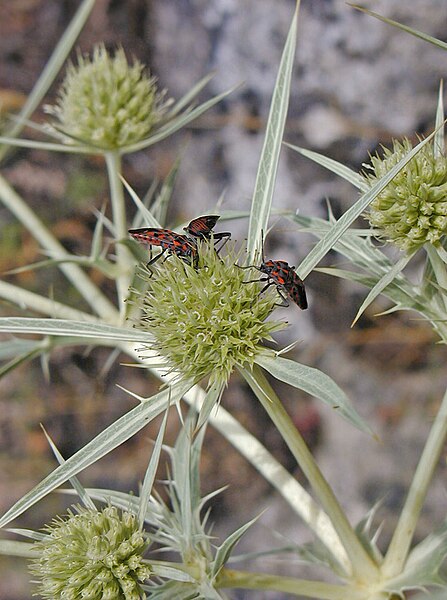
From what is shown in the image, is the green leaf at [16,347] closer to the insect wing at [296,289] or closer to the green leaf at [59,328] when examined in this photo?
the green leaf at [59,328]

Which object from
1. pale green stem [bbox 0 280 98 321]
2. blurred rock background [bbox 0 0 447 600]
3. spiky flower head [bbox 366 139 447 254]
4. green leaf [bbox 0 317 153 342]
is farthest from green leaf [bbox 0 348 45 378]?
blurred rock background [bbox 0 0 447 600]

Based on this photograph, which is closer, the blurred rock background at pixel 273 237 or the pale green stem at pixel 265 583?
the pale green stem at pixel 265 583

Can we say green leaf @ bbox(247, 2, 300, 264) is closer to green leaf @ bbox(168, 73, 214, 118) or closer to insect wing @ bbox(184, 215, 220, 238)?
insect wing @ bbox(184, 215, 220, 238)

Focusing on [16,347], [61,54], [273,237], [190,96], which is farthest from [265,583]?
[273,237]

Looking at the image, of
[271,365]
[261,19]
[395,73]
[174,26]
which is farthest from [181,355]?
[174,26]

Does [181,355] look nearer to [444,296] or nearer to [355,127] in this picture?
[444,296]

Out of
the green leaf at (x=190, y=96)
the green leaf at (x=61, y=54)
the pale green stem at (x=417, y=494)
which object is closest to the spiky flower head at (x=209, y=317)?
the pale green stem at (x=417, y=494)
